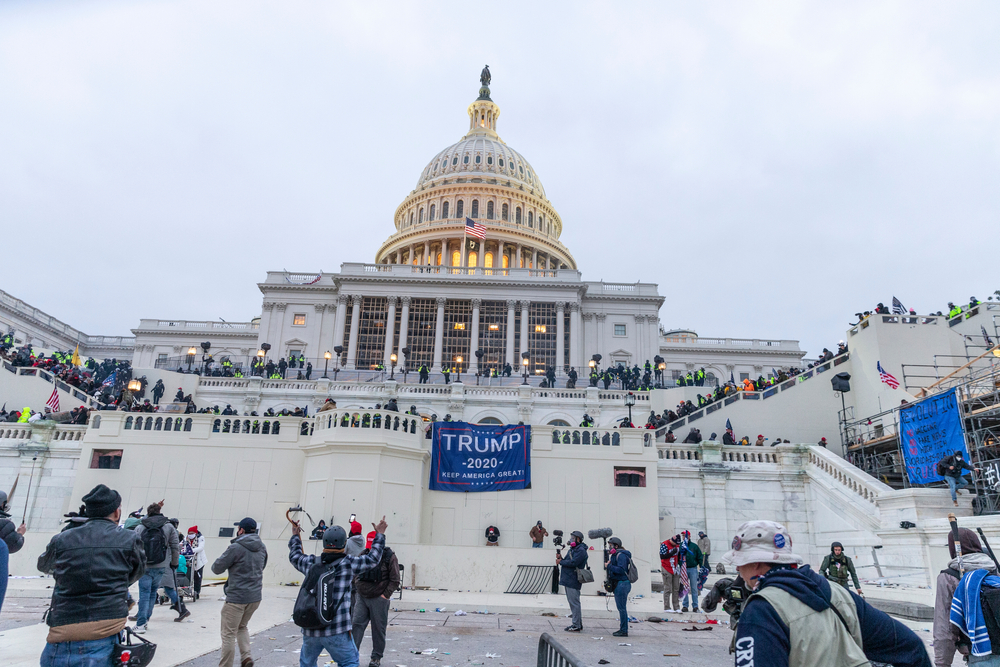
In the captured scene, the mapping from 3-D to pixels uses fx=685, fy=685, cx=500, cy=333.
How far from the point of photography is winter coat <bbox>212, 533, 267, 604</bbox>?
8188mm

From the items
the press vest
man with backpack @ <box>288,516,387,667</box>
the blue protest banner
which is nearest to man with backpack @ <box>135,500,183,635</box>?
man with backpack @ <box>288,516,387,667</box>

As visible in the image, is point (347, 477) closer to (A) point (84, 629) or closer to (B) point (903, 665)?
(A) point (84, 629)

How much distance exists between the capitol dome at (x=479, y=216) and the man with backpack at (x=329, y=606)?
69736 mm

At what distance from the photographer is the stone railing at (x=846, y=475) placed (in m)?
20.3

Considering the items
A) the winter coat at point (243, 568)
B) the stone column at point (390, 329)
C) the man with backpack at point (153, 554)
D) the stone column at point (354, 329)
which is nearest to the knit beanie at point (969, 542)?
the winter coat at point (243, 568)

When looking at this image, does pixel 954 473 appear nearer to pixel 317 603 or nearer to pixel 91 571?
pixel 317 603

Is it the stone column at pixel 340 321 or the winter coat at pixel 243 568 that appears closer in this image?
the winter coat at pixel 243 568

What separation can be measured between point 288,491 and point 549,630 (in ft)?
41.8

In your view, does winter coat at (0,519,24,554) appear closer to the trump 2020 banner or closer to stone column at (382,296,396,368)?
the trump 2020 banner

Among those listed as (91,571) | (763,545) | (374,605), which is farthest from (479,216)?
(763,545)

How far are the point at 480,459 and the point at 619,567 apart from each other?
36.9 ft

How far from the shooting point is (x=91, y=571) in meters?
5.07

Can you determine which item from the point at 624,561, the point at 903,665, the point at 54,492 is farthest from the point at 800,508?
the point at 54,492

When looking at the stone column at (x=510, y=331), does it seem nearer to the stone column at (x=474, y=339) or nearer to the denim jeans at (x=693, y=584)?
the stone column at (x=474, y=339)
